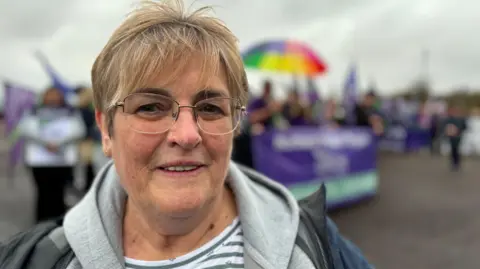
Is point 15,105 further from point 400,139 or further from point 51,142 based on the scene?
point 400,139

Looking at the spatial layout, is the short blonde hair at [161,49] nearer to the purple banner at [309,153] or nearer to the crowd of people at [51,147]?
the crowd of people at [51,147]

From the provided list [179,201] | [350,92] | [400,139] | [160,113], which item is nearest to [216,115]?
[160,113]

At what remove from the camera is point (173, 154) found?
48.6 inches

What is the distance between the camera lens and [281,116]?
23.0ft

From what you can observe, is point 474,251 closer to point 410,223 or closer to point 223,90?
point 410,223

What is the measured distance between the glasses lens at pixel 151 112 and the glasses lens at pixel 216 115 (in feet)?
0.26

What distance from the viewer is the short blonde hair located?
122 cm

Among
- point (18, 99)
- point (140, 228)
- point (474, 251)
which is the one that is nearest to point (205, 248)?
point (140, 228)

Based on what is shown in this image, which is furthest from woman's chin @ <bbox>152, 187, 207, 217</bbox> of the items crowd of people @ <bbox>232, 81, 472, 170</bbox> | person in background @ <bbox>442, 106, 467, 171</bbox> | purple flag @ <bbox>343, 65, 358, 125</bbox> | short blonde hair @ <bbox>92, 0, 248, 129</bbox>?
person in background @ <bbox>442, 106, 467, 171</bbox>

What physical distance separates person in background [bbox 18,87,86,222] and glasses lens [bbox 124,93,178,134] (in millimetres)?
4016

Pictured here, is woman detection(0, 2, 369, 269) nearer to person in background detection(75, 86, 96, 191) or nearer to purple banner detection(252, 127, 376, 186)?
purple banner detection(252, 127, 376, 186)

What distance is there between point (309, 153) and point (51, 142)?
127 inches

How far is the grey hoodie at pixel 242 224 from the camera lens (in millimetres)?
1324

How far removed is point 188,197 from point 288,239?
0.35 m
